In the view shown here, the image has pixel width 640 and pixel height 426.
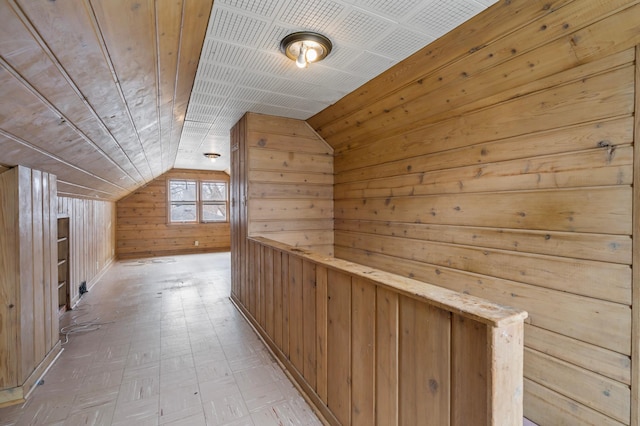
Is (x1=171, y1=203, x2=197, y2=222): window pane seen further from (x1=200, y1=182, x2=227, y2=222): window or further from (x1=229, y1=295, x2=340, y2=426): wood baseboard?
(x1=229, y1=295, x2=340, y2=426): wood baseboard

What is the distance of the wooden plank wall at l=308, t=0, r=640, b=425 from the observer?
130cm

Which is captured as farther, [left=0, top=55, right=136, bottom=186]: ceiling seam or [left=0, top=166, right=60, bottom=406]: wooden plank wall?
[left=0, top=166, right=60, bottom=406]: wooden plank wall

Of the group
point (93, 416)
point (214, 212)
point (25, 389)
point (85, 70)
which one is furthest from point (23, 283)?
point (214, 212)

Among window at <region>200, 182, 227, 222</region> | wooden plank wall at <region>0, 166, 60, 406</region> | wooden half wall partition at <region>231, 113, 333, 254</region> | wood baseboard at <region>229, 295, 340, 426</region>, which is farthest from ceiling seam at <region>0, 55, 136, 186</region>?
window at <region>200, 182, 227, 222</region>

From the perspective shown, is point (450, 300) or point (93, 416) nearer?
point (450, 300)

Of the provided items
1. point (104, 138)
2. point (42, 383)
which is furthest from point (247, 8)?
point (42, 383)

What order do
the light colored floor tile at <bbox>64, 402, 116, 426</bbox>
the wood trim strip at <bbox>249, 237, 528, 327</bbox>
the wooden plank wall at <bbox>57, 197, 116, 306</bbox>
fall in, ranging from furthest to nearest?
the wooden plank wall at <bbox>57, 197, 116, 306</bbox> < the light colored floor tile at <bbox>64, 402, 116, 426</bbox> < the wood trim strip at <bbox>249, 237, 528, 327</bbox>

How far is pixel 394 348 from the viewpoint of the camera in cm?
108

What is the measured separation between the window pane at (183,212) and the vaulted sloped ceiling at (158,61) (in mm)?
4892

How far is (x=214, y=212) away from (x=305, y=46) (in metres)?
6.88

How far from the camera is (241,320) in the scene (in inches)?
117

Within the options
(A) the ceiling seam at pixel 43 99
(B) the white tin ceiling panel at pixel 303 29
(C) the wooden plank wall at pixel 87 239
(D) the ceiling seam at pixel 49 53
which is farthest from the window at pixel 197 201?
(D) the ceiling seam at pixel 49 53

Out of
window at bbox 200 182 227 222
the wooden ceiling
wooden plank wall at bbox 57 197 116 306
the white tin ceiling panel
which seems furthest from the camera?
window at bbox 200 182 227 222

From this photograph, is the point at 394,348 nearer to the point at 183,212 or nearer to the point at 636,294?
the point at 636,294
